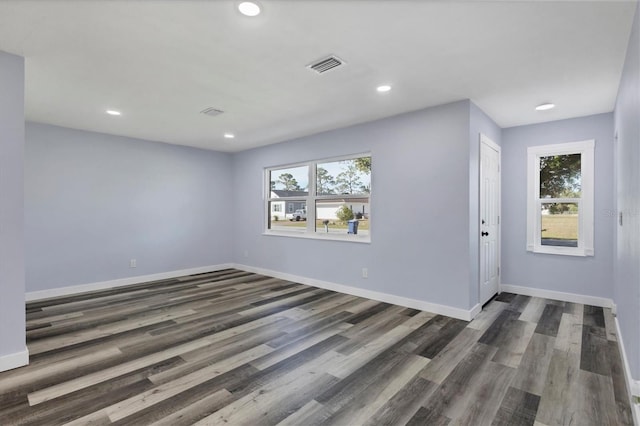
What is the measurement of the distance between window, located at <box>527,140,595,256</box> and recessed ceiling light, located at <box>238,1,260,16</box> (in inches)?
165

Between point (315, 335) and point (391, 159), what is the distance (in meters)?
2.40

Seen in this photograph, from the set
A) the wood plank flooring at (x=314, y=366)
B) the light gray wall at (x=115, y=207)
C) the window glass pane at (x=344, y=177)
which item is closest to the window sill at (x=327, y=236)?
the window glass pane at (x=344, y=177)

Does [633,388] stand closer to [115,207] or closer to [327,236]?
[327,236]

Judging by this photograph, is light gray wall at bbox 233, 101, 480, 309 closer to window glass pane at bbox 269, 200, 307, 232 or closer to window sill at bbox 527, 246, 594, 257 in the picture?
window glass pane at bbox 269, 200, 307, 232

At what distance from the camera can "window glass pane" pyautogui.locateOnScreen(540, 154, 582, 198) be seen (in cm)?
406

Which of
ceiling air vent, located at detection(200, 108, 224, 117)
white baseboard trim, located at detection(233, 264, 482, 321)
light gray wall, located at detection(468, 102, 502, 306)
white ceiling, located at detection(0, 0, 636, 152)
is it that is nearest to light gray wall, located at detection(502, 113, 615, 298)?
white ceiling, located at detection(0, 0, 636, 152)

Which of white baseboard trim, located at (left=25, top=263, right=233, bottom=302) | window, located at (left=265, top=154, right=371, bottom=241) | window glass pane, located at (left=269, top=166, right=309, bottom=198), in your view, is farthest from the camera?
window glass pane, located at (left=269, top=166, right=309, bottom=198)

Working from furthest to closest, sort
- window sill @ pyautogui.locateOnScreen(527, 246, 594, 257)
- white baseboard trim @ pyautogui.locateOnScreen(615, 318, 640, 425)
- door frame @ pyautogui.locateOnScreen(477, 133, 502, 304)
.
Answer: window sill @ pyautogui.locateOnScreen(527, 246, 594, 257)
door frame @ pyautogui.locateOnScreen(477, 133, 502, 304)
white baseboard trim @ pyautogui.locateOnScreen(615, 318, 640, 425)

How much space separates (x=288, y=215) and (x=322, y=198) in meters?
0.94

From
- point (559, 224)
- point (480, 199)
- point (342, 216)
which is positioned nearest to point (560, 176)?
point (559, 224)

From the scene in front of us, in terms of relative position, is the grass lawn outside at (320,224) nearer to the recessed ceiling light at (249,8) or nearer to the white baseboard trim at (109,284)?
the white baseboard trim at (109,284)

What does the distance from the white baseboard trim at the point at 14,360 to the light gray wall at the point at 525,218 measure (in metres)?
5.57

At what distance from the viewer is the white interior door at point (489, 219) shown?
378cm

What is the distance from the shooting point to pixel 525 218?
14.3ft
